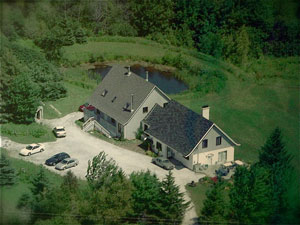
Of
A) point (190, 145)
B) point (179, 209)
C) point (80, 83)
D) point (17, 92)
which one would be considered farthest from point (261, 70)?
point (179, 209)

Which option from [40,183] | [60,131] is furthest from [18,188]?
[60,131]

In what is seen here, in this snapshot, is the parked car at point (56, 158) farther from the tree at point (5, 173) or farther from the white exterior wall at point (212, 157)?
the white exterior wall at point (212, 157)

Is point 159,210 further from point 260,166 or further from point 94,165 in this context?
point 260,166

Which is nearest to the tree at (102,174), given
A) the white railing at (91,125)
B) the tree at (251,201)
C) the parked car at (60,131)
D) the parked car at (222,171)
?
the tree at (251,201)

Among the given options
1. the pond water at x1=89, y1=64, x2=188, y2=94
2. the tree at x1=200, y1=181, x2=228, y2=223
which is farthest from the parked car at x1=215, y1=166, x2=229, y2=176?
the pond water at x1=89, y1=64, x2=188, y2=94

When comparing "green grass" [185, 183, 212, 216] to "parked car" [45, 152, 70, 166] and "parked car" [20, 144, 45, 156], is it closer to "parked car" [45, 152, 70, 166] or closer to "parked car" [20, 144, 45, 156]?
"parked car" [45, 152, 70, 166]

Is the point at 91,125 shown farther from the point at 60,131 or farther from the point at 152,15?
the point at 152,15
